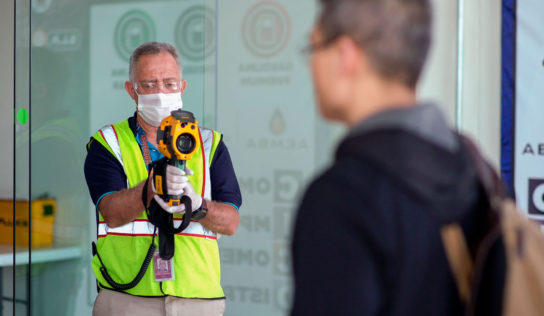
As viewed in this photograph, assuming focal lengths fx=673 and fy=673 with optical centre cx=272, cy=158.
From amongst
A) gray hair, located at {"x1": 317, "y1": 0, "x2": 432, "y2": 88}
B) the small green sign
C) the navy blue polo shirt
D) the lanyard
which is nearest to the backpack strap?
gray hair, located at {"x1": 317, "y1": 0, "x2": 432, "y2": 88}

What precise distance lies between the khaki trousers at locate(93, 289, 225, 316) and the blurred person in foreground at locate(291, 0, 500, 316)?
3.96ft

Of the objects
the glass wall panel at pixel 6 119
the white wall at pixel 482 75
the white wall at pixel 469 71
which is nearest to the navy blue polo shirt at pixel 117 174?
the white wall at pixel 469 71

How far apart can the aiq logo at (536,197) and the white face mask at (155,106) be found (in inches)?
71.9

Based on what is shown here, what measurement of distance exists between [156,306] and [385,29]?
4.62ft

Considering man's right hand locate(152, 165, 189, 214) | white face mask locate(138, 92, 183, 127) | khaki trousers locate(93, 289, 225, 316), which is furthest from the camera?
white face mask locate(138, 92, 183, 127)

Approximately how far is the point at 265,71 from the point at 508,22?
116 cm

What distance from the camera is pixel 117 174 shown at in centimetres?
210

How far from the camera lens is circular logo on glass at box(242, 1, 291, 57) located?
3.24 meters

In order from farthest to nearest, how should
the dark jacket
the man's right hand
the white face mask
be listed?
the white face mask, the man's right hand, the dark jacket

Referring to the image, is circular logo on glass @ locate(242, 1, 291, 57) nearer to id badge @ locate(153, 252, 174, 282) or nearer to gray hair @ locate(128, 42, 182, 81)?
gray hair @ locate(128, 42, 182, 81)

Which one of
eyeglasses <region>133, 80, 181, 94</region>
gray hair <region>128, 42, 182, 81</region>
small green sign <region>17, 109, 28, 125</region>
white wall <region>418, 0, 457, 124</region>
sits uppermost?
white wall <region>418, 0, 457, 124</region>

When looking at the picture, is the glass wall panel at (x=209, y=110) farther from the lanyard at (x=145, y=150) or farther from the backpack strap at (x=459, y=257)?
the backpack strap at (x=459, y=257)

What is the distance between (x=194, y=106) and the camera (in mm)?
3064

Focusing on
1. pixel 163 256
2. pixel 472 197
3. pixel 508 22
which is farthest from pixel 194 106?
pixel 472 197
